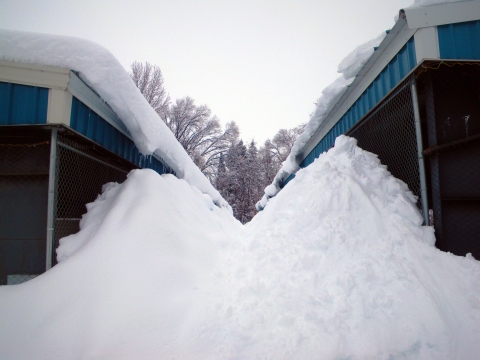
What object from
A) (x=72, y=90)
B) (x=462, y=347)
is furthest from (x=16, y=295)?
(x=462, y=347)

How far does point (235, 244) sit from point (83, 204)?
2.66 metres

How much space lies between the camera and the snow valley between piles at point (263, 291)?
2.12 m

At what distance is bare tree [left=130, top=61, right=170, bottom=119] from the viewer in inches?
759

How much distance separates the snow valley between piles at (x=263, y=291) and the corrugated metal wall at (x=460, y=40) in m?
1.60

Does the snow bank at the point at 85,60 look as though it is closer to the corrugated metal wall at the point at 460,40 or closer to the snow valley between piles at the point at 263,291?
the snow valley between piles at the point at 263,291

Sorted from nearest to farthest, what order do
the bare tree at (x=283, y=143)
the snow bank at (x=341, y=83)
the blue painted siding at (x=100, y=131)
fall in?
1. the blue painted siding at (x=100, y=131)
2. the snow bank at (x=341, y=83)
3. the bare tree at (x=283, y=143)

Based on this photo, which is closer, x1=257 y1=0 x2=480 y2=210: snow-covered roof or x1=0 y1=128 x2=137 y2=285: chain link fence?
x1=257 y1=0 x2=480 y2=210: snow-covered roof

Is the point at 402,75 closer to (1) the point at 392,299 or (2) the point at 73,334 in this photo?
(1) the point at 392,299

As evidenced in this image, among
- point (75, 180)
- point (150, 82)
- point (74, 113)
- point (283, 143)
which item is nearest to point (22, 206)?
point (75, 180)

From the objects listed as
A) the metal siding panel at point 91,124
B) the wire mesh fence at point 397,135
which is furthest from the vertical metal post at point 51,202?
the wire mesh fence at point 397,135

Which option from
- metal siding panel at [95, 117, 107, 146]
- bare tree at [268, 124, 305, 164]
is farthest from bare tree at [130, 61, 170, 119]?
metal siding panel at [95, 117, 107, 146]

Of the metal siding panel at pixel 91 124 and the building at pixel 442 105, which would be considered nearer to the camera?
the building at pixel 442 105

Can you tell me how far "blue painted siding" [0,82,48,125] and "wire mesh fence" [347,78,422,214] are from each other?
4450 millimetres

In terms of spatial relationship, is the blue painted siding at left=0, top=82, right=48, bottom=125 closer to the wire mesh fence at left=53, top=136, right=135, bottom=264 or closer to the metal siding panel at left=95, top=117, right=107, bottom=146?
the wire mesh fence at left=53, top=136, right=135, bottom=264
